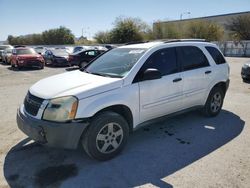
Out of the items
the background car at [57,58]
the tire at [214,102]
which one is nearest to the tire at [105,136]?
the tire at [214,102]

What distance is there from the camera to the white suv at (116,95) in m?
3.46

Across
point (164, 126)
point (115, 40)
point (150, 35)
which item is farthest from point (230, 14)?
point (164, 126)

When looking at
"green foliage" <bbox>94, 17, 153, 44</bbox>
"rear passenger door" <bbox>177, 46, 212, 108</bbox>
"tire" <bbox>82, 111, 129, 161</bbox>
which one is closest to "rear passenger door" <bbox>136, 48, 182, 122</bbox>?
"rear passenger door" <bbox>177, 46, 212, 108</bbox>

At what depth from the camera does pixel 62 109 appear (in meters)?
3.44

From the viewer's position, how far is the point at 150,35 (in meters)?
44.2

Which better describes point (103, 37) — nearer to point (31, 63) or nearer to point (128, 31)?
point (128, 31)

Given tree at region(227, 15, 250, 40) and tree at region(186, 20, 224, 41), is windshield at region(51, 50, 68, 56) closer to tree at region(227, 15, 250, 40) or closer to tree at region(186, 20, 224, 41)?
tree at region(186, 20, 224, 41)

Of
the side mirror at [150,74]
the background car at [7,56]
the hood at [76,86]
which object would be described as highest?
the background car at [7,56]

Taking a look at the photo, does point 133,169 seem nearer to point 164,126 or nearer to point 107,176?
point 107,176

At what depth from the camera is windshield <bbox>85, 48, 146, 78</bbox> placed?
4.23 meters

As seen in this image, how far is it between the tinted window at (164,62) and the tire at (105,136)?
1.04 meters

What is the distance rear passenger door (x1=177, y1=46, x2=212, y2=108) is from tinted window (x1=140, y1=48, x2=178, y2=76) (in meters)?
0.19

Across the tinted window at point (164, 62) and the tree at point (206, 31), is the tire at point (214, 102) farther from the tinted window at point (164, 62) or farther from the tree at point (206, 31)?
the tree at point (206, 31)

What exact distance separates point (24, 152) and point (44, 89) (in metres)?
1.17
